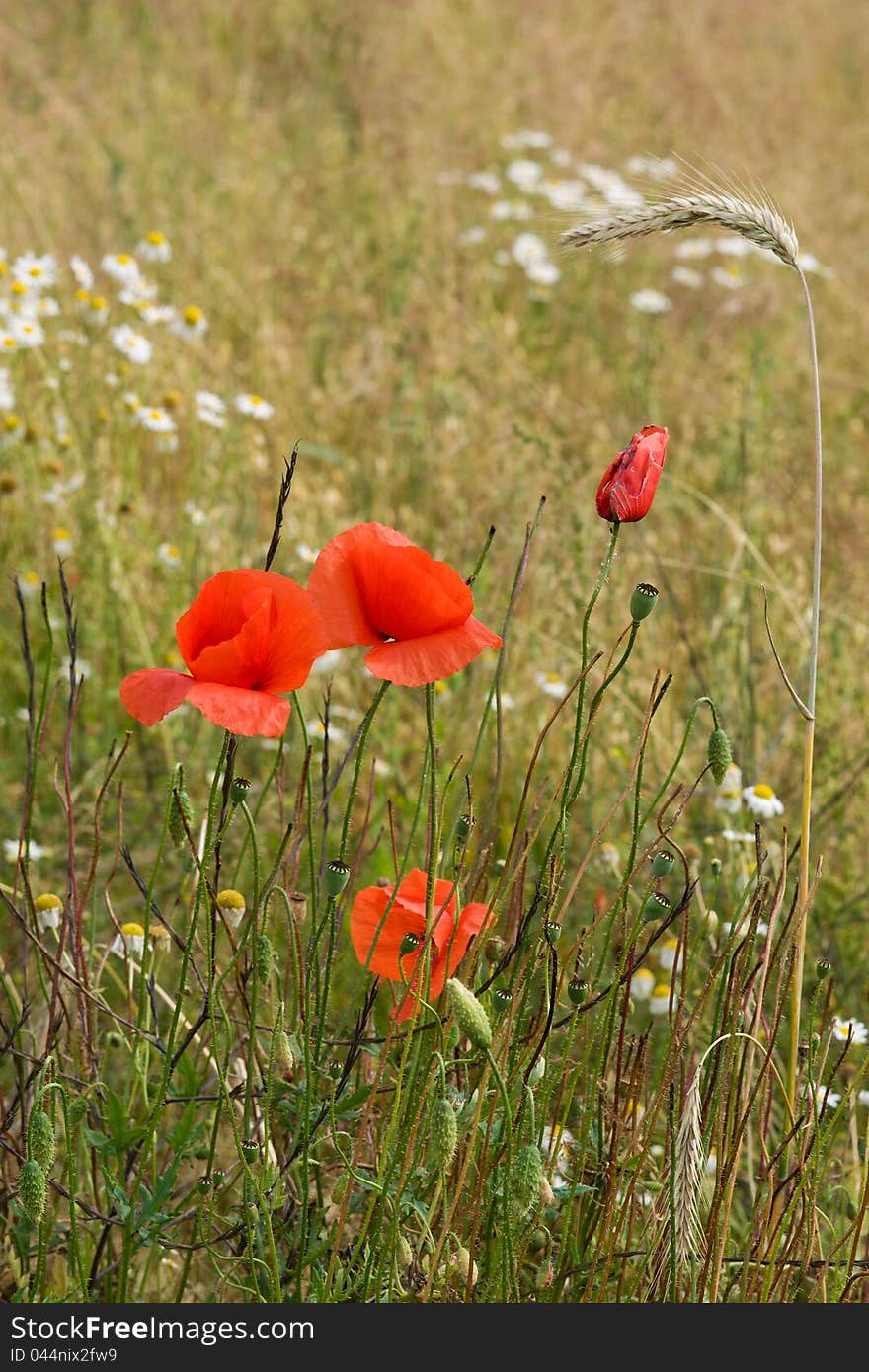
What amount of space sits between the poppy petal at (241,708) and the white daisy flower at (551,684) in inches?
59.8

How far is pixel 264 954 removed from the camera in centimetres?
128

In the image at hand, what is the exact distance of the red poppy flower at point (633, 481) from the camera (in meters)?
1.19

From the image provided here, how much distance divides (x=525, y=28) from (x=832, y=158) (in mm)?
1468

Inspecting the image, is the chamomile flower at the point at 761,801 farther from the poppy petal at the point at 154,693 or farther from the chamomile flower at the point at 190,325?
the chamomile flower at the point at 190,325

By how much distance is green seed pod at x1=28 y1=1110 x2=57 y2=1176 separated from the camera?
112cm

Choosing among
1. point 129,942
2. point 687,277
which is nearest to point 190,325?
point 687,277

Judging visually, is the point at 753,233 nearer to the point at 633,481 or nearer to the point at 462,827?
the point at 633,481

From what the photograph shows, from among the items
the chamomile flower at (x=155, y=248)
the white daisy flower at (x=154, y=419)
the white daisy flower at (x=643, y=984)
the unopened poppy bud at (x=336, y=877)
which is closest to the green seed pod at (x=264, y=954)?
the unopened poppy bud at (x=336, y=877)

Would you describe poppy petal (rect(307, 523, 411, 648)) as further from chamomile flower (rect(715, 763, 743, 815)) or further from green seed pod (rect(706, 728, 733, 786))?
chamomile flower (rect(715, 763, 743, 815))

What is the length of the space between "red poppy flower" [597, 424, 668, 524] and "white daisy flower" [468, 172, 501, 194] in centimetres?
391

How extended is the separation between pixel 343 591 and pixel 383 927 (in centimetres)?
33

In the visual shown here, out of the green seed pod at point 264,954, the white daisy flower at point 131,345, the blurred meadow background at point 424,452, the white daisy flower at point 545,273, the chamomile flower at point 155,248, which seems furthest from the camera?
the white daisy flower at point 545,273

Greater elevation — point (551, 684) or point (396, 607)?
point (396, 607)

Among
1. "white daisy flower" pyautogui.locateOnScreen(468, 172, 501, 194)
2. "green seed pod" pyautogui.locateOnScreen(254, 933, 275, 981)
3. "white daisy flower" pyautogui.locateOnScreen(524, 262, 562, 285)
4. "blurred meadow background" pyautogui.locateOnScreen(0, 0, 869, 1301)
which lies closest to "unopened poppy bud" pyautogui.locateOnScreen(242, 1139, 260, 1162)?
"blurred meadow background" pyautogui.locateOnScreen(0, 0, 869, 1301)
